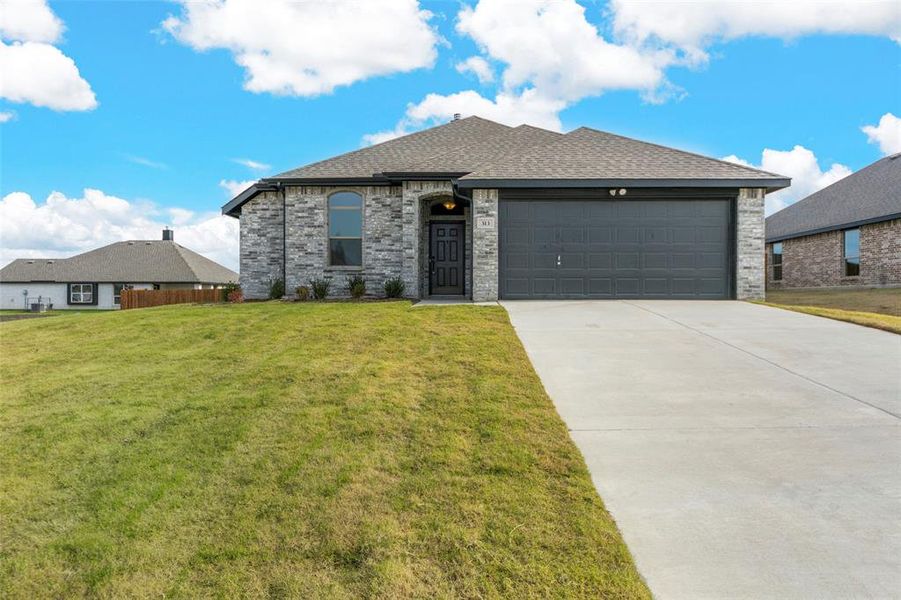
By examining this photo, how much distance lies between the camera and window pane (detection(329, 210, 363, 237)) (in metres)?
15.7

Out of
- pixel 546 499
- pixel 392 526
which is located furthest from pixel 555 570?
pixel 392 526

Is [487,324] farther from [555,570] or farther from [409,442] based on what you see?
[555,570]

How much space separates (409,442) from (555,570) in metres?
1.87

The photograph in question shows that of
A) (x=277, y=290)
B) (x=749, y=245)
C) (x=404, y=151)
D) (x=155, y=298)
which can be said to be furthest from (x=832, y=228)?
(x=155, y=298)

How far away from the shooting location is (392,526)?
3205 mm

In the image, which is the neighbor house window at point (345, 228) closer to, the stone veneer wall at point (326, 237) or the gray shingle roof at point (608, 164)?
the stone veneer wall at point (326, 237)

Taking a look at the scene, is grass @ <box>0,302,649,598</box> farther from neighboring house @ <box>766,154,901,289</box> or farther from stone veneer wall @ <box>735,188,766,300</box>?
neighboring house @ <box>766,154,901,289</box>

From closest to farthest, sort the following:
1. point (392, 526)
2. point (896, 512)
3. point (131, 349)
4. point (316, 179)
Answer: point (392, 526), point (896, 512), point (131, 349), point (316, 179)

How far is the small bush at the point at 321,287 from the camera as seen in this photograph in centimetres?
1500

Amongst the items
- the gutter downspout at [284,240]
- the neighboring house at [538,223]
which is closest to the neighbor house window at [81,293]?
the neighboring house at [538,223]

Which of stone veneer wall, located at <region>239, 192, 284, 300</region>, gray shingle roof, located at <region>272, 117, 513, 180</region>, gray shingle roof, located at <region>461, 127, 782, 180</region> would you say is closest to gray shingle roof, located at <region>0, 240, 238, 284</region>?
stone veneer wall, located at <region>239, 192, 284, 300</region>

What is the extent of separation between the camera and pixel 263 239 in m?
16.4

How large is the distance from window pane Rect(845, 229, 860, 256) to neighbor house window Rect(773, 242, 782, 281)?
4734 millimetres

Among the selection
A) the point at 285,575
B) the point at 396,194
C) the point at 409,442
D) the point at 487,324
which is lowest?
the point at 285,575
